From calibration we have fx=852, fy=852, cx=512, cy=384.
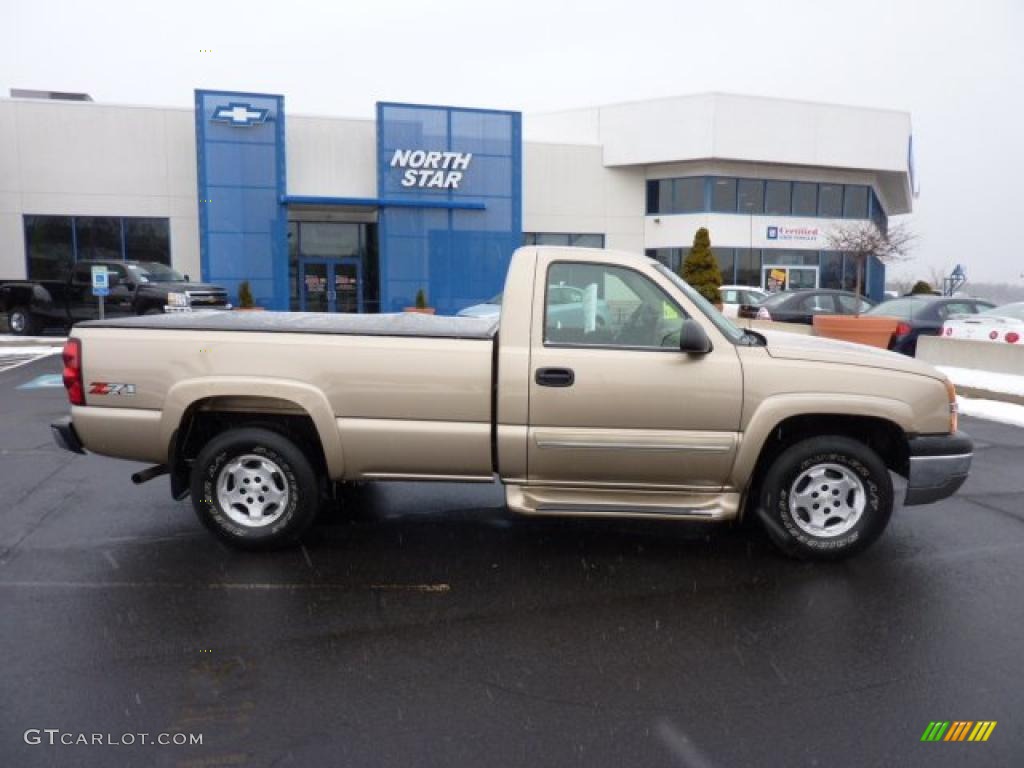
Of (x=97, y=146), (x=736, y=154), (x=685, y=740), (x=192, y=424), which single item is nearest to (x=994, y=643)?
(x=685, y=740)

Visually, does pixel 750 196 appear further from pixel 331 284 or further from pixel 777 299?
pixel 777 299

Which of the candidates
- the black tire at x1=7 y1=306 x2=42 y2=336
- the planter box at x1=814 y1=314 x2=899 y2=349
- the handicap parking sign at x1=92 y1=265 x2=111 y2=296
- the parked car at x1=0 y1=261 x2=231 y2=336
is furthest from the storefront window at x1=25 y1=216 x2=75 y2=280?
the planter box at x1=814 y1=314 x2=899 y2=349

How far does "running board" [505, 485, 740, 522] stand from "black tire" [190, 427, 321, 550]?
4.12 ft

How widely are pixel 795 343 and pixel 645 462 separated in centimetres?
131

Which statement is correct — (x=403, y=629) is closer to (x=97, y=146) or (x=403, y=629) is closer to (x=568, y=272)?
(x=568, y=272)

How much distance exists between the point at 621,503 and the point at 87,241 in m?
28.4

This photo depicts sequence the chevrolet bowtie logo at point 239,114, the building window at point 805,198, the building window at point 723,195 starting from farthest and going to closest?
the building window at point 805,198, the building window at point 723,195, the chevrolet bowtie logo at point 239,114

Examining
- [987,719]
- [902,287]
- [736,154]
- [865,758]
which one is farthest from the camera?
[902,287]

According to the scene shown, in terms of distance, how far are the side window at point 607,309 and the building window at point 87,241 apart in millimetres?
27024

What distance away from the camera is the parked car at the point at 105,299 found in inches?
807

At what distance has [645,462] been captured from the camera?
4977 mm

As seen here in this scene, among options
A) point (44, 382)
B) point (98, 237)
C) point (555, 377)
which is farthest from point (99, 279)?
point (555, 377)

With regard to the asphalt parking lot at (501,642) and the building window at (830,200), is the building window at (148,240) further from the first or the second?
the building window at (830,200)

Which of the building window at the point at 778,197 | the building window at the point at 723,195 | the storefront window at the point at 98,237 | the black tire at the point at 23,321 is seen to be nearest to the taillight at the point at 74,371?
the black tire at the point at 23,321
